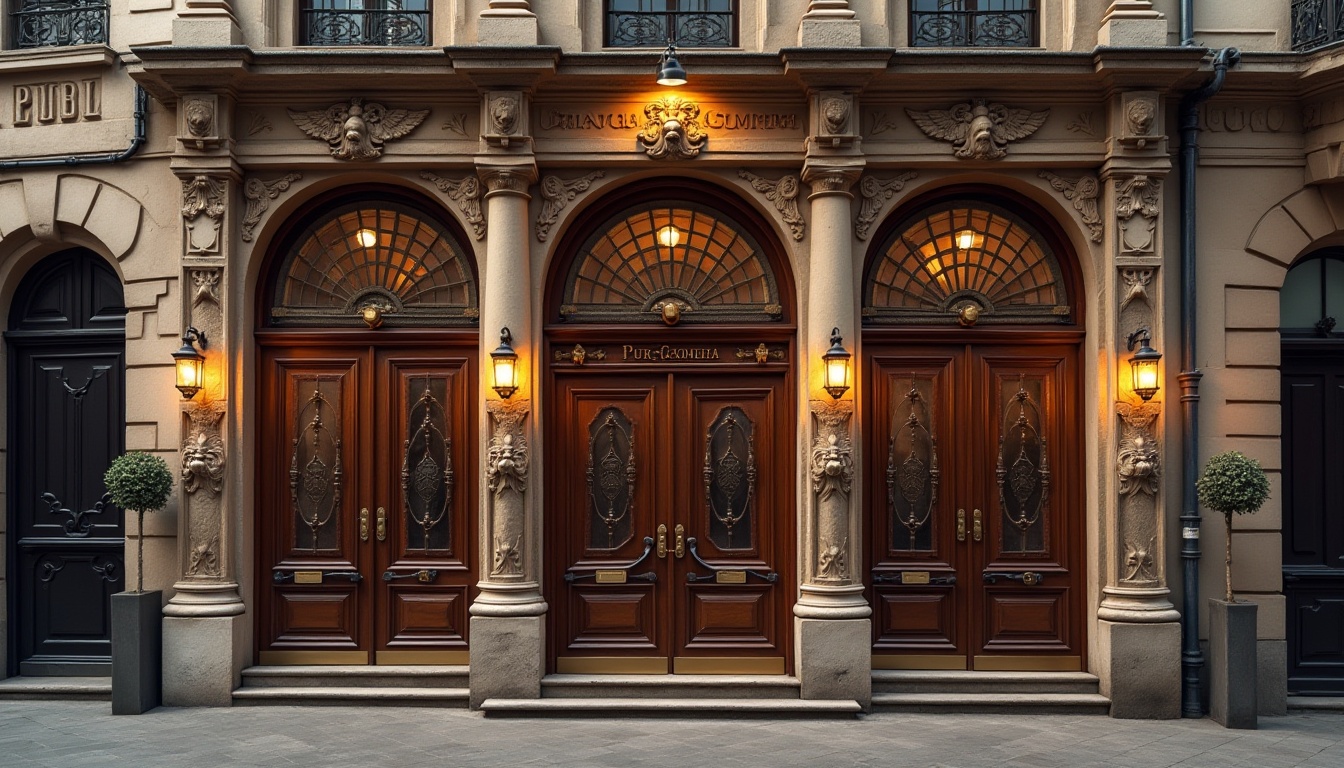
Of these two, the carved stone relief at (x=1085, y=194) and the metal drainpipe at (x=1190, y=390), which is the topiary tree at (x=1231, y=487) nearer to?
the metal drainpipe at (x=1190, y=390)

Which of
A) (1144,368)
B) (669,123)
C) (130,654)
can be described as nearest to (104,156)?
(130,654)

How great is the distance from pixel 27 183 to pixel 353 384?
406 centimetres

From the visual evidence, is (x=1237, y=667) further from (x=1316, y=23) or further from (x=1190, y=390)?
(x=1316, y=23)

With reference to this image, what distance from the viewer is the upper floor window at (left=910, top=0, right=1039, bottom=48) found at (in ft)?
37.8

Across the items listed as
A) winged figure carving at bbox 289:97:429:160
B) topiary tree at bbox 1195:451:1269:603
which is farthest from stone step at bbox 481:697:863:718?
winged figure carving at bbox 289:97:429:160

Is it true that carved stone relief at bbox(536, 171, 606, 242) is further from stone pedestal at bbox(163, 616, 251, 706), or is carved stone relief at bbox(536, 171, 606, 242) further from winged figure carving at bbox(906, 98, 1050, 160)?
stone pedestal at bbox(163, 616, 251, 706)

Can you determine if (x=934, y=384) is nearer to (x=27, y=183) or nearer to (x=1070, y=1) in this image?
(x=1070, y=1)

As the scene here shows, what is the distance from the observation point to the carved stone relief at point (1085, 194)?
11.3 metres

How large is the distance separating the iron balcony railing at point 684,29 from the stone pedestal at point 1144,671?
708cm

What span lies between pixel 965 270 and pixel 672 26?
3946 millimetres

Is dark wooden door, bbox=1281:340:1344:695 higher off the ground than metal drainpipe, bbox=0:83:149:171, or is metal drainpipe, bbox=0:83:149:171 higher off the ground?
metal drainpipe, bbox=0:83:149:171

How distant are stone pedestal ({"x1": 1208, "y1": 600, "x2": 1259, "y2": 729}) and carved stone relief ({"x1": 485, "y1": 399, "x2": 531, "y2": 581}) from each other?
6.63 m

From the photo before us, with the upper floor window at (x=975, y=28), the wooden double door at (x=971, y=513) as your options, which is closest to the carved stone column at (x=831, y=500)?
the wooden double door at (x=971, y=513)

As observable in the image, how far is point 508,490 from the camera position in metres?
10.9
